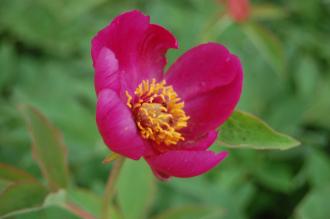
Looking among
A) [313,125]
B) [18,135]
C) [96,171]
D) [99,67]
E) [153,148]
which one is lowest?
[313,125]

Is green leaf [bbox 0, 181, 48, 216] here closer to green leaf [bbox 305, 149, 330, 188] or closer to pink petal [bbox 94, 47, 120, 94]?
pink petal [bbox 94, 47, 120, 94]

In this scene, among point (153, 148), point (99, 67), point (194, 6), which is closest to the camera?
point (99, 67)

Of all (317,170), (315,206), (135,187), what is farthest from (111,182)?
(317,170)

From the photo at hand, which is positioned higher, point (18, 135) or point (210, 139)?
point (210, 139)

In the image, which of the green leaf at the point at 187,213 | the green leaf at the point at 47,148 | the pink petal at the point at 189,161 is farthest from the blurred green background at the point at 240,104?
the pink petal at the point at 189,161

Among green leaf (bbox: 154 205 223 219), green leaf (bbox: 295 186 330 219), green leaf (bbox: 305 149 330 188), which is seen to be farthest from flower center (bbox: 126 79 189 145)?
green leaf (bbox: 305 149 330 188)

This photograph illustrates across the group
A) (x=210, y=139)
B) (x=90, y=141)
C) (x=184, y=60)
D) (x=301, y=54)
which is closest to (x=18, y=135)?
(x=90, y=141)

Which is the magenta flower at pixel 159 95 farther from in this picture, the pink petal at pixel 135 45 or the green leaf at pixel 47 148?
the green leaf at pixel 47 148

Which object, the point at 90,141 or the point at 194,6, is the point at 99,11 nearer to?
the point at 194,6
